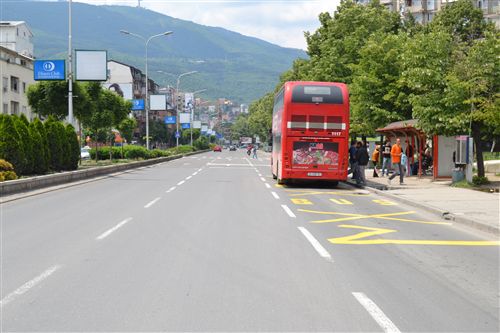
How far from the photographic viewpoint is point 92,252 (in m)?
8.94

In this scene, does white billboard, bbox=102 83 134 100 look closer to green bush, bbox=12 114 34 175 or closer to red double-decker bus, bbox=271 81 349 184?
green bush, bbox=12 114 34 175

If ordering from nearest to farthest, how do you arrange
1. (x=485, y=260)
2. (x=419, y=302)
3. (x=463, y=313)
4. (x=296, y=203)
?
(x=463, y=313)
(x=419, y=302)
(x=485, y=260)
(x=296, y=203)

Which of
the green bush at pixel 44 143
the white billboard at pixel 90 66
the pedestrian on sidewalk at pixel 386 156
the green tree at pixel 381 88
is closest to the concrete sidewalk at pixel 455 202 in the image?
the pedestrian on sidewalk at pixel 386 156

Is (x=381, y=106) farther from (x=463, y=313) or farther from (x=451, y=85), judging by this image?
(x=463, y=313)

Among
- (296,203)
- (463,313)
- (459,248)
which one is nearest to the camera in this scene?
(463,313)

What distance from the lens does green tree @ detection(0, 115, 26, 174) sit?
23.0 meters

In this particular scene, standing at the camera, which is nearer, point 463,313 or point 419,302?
point 463,313

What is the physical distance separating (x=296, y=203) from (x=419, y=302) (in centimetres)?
1108

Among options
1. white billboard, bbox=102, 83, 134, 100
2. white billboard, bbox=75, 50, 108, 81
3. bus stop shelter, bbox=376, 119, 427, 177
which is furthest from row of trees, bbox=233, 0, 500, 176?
white billboard, bbox=102, 83, 134, 100

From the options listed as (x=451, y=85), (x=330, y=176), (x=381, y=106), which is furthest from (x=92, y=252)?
(x=381, y=106)

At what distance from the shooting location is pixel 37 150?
1033 inches

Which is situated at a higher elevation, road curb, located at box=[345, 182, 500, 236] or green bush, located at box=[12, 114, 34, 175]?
green bush, located at box=[12, 114, 34, 175]

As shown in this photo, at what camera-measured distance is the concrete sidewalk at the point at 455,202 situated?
42.3 feet

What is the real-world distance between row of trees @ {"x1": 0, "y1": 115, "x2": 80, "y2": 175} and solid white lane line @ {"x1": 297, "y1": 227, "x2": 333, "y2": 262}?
15.8m
